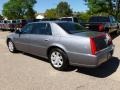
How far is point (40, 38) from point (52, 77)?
171cm

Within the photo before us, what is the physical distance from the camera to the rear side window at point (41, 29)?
6.95 metres

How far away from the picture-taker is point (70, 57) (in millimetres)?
6055

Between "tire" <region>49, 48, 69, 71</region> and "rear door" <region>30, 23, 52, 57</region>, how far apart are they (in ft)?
1.26

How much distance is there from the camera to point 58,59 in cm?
651

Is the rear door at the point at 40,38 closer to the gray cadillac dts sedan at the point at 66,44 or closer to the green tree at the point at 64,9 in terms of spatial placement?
the gray cadillac dts sedan at the point at 66,44

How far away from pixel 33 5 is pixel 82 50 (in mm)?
60760

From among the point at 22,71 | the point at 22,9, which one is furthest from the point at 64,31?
the point at 22,9

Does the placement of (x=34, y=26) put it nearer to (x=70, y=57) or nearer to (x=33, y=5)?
(x=70, y=57)

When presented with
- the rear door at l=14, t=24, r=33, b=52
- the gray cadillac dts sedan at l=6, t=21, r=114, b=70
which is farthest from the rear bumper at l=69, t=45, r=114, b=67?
the rear door at l=14, t=24, r=33, b=52

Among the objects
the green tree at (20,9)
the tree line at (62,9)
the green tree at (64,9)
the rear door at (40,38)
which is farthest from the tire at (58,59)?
the green tree at (64,9)

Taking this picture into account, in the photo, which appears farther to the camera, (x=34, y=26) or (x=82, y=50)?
(x=34, y=26)

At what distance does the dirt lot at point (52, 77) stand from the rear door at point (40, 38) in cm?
49

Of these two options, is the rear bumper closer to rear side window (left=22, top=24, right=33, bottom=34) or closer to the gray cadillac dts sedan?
the gray cadillac dts sedan

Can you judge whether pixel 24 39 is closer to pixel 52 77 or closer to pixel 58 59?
pixel 58 59
